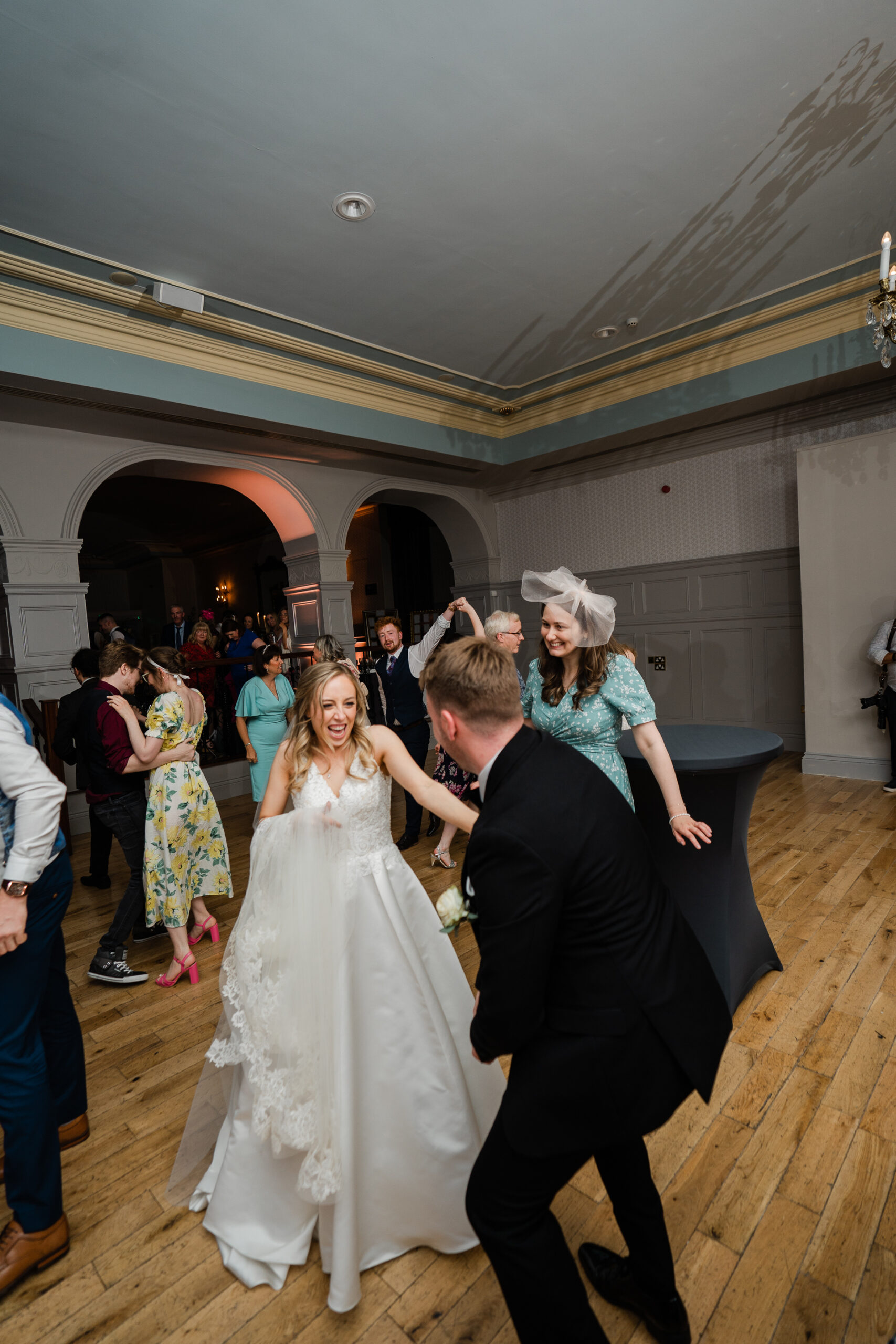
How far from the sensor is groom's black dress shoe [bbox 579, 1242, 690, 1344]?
147 cm

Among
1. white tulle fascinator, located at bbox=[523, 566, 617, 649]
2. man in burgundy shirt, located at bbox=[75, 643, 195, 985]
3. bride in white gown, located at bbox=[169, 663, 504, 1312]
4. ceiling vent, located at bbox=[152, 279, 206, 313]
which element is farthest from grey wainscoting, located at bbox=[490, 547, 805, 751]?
bride in white gown, located at bbox=[169, 663, 504, 1312]

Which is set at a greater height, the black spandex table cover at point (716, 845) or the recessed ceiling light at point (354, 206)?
the recessed ceiling light at point (354, 206)

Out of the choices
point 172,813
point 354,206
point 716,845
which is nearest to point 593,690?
point 716,845

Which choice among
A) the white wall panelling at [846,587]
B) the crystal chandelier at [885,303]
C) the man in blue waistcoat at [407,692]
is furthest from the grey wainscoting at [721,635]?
the man in blue waistcoat at [407,692]

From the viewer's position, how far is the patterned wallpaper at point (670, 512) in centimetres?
674

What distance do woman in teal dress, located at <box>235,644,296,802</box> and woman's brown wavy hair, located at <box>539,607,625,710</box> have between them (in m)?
2.32

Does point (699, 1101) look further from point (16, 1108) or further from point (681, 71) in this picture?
point (681, 71)

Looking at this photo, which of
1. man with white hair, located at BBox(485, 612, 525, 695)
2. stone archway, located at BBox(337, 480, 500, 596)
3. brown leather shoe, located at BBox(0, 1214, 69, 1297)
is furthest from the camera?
stone archway, located at BBox(337, 480, 500, 596)

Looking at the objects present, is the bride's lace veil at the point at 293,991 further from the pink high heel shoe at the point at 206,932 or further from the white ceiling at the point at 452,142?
the white ceiling at the point at 452,142

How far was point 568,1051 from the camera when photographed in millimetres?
1132

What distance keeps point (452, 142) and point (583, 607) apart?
2.67 metres

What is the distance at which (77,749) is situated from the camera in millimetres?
4398

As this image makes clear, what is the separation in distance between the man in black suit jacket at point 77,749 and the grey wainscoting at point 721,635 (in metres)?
5.60

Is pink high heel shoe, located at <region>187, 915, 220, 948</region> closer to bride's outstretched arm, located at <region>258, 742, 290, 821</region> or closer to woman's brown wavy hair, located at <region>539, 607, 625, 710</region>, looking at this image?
bride's outstretched arm, located at <region>258, 742, 290, 821</region>
